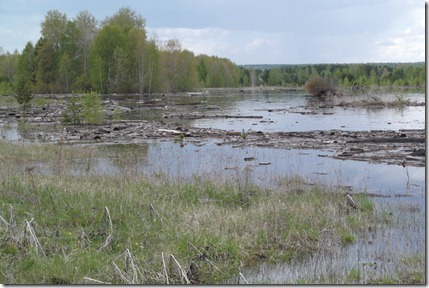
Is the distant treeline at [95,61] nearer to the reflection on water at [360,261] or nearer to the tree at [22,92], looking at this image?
the tree at [22,92]

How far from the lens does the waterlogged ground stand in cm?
891

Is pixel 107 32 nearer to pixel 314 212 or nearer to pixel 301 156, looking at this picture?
pixel 301 156

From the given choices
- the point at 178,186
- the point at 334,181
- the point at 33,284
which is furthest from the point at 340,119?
the point at 33,284

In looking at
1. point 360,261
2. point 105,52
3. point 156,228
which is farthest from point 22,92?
point 105,52

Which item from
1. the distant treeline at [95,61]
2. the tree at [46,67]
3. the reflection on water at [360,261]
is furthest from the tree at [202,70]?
the reflection on water at [360,261]

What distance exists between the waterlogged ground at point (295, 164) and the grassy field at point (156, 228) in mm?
487

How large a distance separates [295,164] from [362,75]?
4043 inches

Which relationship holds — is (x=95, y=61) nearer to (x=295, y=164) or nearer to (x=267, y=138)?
(x=267, y=138)

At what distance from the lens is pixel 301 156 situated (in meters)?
21.6

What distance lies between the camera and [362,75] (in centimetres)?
11706

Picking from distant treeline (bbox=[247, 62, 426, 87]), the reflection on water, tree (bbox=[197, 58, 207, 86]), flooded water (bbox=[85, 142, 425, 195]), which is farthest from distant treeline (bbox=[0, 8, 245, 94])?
the reflection on water

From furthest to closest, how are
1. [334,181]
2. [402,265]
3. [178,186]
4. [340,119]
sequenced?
1. [340,119]
2. [334,181]
3. [178,186]
4. [402,265]

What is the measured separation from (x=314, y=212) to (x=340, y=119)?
1135 inches

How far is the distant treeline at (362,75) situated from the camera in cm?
9999
